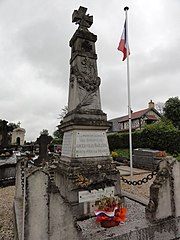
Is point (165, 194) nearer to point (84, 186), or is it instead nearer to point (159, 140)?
point (84, 186)

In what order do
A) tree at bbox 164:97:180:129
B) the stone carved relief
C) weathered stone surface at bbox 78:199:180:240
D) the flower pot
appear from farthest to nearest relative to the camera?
tree at bbox 164:97:180:129 → the stone carved relief → the flower pot → weathered stone surface at bbox 78:199:180:240

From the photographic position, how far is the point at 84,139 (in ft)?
13.0

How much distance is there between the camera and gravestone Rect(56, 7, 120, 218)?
3.52 meters

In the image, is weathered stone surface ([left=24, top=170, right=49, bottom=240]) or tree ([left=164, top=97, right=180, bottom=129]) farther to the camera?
tree ([left=164, top=97, right=180, bottom=129])

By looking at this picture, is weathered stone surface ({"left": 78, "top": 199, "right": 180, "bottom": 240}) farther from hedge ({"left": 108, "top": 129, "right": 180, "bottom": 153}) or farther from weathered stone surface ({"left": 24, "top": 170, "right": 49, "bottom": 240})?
hedge ({"left": 108, "top": 129, "right": 180, "bottom": 153})

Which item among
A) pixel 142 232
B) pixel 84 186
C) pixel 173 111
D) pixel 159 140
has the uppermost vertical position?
pixel 173 111

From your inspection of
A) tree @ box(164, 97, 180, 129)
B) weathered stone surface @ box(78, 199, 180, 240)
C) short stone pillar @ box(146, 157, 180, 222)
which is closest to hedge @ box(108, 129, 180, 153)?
short stone pillar @ box(146, 157, 180, 222)

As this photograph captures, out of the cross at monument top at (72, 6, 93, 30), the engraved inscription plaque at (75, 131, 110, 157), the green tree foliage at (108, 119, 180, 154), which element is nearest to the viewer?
the engraved inscription plaque at (75, 131, 110, 157)

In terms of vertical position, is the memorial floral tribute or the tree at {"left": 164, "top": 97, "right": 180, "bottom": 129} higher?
the tree at {"left": 164, "top": 97, "right": 180, "bottom": 129}

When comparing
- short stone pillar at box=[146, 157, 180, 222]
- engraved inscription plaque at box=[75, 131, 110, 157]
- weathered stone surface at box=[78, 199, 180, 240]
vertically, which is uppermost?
engraved inscription plaque at box=[75, 131, 110, 157]

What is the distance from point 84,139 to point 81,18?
11.8 ft

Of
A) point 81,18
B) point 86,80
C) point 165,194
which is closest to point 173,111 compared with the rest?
point 81,18

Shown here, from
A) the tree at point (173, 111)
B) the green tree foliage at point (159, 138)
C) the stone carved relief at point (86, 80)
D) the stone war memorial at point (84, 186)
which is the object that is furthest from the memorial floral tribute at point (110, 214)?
the tree at point (173, 111)

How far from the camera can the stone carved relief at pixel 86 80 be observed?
4.34 meters
